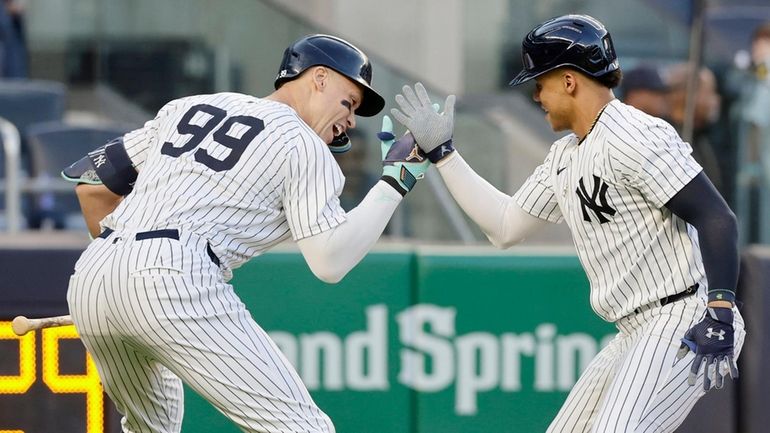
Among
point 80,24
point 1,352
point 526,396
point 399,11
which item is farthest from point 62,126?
point 526,396

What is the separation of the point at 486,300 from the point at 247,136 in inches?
78.4

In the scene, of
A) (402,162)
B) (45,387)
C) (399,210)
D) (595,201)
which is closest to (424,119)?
(402,162)

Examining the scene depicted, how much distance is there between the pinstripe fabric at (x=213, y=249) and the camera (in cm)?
437

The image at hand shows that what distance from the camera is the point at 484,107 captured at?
8.94 m

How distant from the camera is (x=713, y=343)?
440 centimetres

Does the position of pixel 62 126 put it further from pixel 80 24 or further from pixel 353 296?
pixel 353 296

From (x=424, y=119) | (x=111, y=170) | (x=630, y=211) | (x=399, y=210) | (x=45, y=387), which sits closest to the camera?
(x=630, y=211)

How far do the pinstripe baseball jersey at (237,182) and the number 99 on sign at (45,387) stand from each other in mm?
1293

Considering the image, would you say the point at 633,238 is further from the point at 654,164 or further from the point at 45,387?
the point at 45,387

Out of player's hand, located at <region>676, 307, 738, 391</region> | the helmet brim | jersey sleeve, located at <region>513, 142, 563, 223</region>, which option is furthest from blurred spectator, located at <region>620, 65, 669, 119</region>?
player's hand, located at <region>676, 307, 738, 391</region>

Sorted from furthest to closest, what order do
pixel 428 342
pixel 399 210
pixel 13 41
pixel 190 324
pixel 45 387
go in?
1. pixel 13 41
2. pixel 399 210
3. pixel 428 342
4. pixel 45 387
5. pixel 190 324

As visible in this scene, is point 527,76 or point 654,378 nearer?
point 654,378

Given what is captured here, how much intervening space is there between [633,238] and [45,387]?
8.29 feet

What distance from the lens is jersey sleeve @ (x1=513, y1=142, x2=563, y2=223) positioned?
5191 mm
